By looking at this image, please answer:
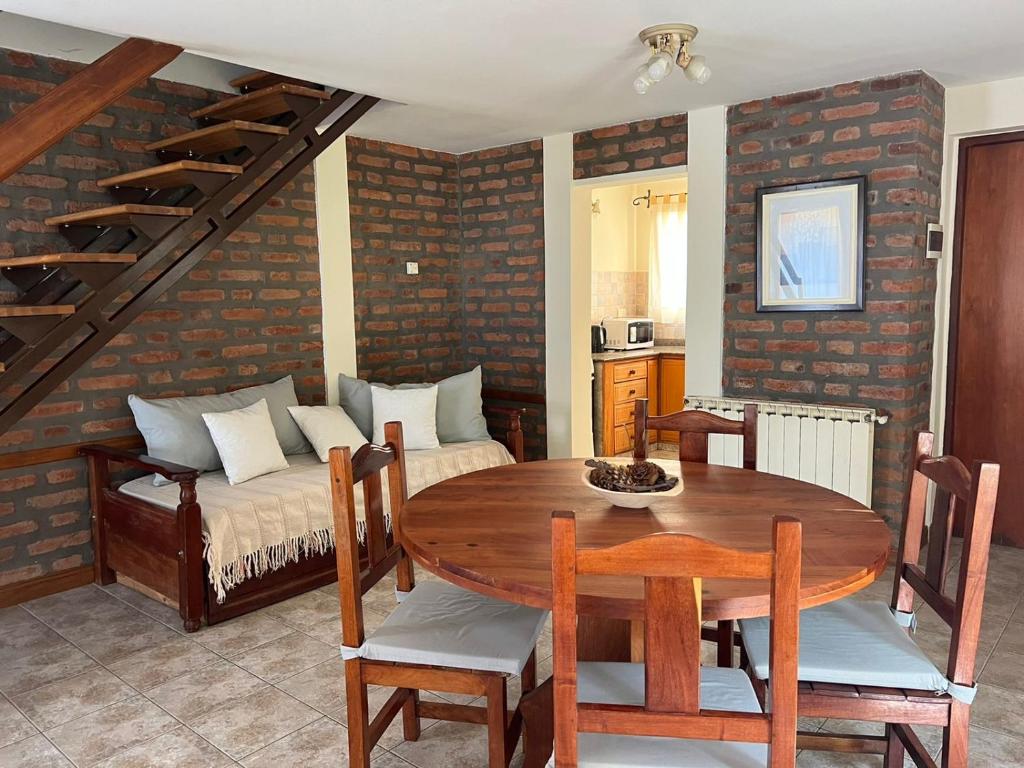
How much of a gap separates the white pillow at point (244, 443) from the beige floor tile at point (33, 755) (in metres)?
1.38

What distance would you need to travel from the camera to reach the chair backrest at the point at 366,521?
1.87 m

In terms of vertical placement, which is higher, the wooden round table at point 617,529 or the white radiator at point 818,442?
the wooden round table at point 617,529

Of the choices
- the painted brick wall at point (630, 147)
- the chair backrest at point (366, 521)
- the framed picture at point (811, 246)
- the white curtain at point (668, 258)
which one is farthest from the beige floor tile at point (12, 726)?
the white curtain at point (668, 258)

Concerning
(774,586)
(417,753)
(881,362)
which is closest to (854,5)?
(881,362)

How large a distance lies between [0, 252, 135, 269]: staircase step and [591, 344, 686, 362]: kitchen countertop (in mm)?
Answer: 3534

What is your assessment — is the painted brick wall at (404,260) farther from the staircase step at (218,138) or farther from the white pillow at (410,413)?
the staircase step at (218,138)

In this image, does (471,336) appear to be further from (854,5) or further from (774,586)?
(774,586)

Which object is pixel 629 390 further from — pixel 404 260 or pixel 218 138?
pixel 218 138

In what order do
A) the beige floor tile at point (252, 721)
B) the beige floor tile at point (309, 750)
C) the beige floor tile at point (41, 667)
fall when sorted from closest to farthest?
the beige floor tile at point (309, 750) < the beige floor tile at point (252, 721) < the beige floor tile at point (41, 667)

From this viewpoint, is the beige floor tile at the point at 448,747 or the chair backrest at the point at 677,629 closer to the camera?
the chair backrest at the point at 677,629

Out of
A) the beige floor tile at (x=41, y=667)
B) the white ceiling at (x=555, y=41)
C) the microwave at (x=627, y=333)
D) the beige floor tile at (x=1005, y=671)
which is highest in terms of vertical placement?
the white ceiling at (x=555, y=41)

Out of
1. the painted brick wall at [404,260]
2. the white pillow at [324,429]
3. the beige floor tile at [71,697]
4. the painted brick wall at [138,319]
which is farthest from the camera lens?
the painted brick wall at [404,260]

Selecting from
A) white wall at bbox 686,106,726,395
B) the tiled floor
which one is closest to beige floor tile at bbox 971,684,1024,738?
the tiled floor

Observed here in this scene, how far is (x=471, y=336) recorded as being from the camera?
551 centimetres
